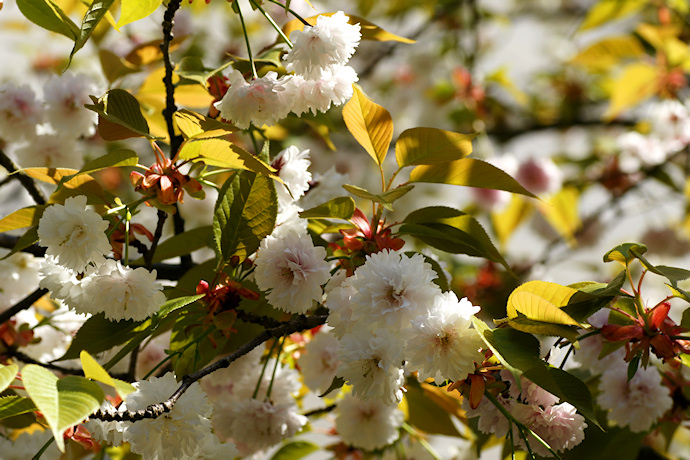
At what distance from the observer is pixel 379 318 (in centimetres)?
63

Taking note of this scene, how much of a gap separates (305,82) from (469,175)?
0.70ft

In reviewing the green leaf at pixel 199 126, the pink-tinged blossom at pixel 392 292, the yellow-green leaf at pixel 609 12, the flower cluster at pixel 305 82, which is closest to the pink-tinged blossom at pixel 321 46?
the flower cluster at pixel 305 82

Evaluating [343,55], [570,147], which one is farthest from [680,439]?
[343,55]

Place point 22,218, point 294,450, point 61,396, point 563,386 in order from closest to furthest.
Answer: point 61,396, point 563,386, point 22,218, point 294,450

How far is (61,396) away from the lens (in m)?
0.47

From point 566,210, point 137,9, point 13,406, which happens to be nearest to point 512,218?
point 566,210

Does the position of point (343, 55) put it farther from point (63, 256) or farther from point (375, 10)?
point (375, 10)

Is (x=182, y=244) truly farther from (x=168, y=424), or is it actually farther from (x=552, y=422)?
(x=552, y=422)

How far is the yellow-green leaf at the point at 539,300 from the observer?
59cm

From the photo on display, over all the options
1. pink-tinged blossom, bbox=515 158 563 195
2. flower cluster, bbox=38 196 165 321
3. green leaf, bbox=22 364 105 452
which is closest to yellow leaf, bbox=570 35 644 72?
pink-tinged blossom, bbox=515 158 563 195

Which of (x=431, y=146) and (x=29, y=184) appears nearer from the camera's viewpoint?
(x=431, y=146)

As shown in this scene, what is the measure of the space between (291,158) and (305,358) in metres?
0.33

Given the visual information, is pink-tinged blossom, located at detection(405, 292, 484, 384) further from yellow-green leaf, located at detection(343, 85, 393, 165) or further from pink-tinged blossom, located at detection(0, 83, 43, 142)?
pink-tinged blossom, located at detection(0, 83, 43, 142)

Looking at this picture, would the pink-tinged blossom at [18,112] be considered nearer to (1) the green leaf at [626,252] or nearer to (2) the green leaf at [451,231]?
(2) the green leaf at [451,231]
